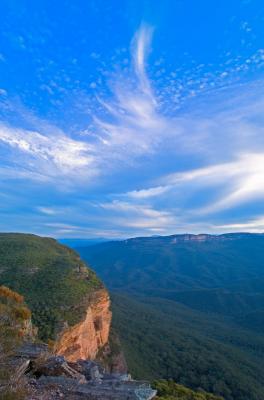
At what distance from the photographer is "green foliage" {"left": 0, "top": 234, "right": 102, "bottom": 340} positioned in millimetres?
34178

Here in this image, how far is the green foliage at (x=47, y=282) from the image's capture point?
112 feet

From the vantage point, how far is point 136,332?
71.9m

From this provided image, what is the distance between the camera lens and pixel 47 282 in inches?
1615

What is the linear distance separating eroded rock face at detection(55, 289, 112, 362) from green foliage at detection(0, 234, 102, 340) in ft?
3.02

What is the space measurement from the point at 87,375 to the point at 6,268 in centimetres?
3343

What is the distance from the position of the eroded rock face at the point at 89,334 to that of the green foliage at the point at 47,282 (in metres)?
0.92

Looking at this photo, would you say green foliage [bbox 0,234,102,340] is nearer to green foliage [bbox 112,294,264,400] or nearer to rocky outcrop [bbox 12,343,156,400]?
green foliage [bbox 112,294,264,400]

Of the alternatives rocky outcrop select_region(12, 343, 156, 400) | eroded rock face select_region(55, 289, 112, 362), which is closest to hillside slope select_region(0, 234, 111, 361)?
eroded rock face select_region(55, 289, 112, 362)

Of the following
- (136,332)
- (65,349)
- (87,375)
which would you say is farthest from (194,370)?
(87,375)

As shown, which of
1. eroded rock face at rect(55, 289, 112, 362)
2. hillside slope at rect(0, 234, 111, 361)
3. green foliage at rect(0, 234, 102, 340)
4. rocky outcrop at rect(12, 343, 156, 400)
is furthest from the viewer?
green foliage at rect(0, 234, 102, 340)

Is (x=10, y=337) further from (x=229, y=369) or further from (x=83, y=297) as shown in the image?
(x=229, y=369)

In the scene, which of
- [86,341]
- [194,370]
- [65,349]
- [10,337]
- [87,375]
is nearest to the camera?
[10,337]

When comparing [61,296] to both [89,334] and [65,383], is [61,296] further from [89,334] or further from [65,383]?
[65,383]

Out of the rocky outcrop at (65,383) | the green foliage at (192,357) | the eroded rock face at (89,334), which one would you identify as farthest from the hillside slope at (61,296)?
the rocky outcrop at (65,383)
